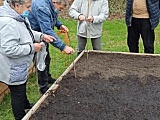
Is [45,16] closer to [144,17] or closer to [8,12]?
[8,12]

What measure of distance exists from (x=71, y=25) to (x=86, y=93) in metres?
5.19

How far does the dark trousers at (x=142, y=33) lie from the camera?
5049mm

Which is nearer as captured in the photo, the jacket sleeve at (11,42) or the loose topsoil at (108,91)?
the jacket sleeve at (11,42)

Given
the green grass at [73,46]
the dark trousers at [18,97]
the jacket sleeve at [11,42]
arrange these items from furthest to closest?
1. the green grass at [73,46]
2. the dark trousers at [18,97]
3. the jacket sleeve at [11,42]

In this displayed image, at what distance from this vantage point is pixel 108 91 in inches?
154

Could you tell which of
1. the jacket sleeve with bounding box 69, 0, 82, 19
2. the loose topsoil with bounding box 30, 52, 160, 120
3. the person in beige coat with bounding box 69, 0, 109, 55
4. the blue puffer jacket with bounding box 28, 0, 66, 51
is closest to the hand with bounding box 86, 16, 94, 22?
the person in beige coat with bounding box 69, 0, 109, 55

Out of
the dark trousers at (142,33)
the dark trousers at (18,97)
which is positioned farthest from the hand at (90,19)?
the dark trousers at (18,97)

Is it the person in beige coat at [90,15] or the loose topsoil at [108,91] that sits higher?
the person in beige coat at [90,15]

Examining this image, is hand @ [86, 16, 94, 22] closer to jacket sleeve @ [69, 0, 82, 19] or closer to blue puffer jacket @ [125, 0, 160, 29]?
jacket sleeve @ [69, 0, 82, 19]

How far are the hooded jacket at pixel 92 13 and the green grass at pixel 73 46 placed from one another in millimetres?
830

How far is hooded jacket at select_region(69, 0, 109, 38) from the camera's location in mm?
4910

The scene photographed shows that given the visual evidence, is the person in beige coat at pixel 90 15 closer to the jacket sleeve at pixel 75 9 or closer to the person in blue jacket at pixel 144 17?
the jacket sleeve at pixel 75 9

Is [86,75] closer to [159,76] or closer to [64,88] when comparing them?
[64,88]

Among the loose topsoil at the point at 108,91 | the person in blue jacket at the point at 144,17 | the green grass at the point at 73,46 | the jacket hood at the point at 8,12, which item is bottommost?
the green grass at the point at 73,46
